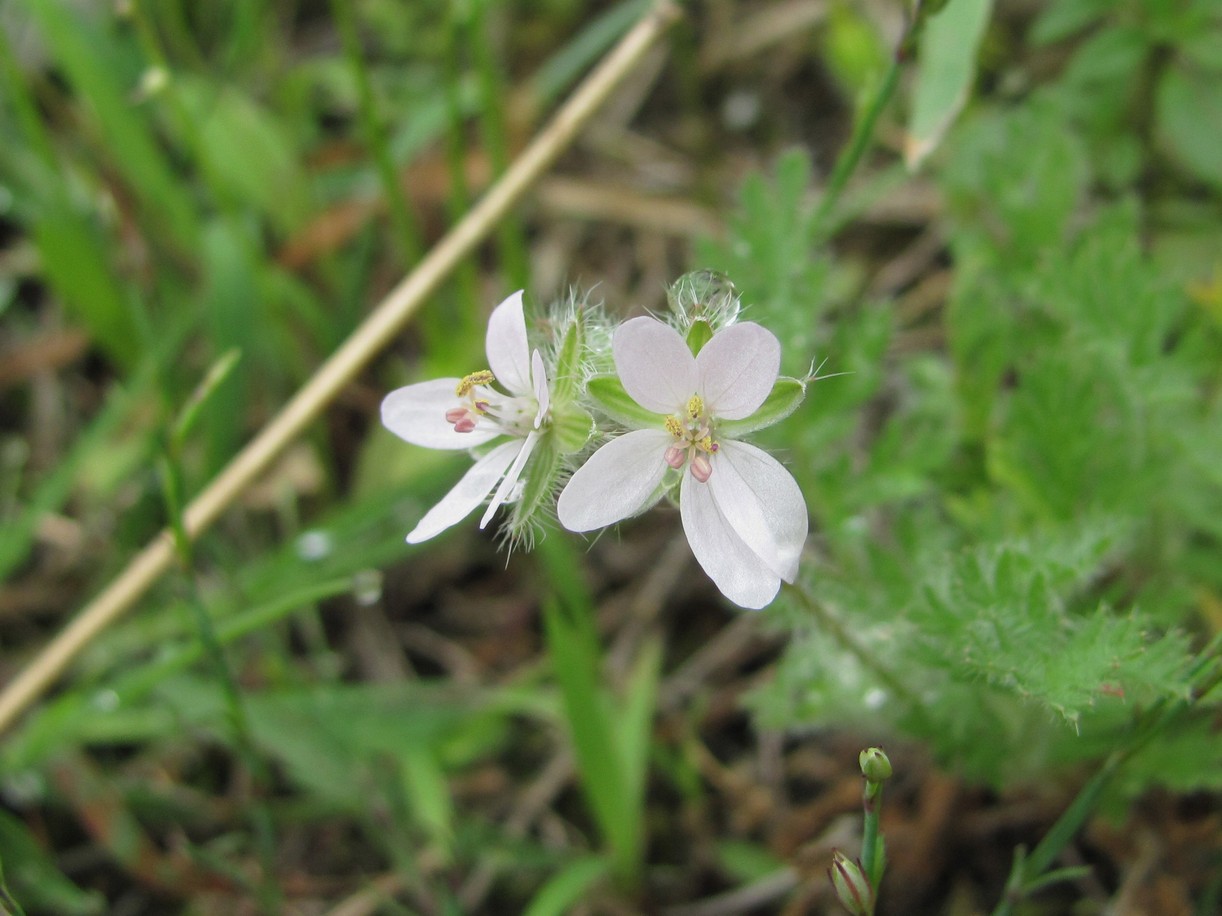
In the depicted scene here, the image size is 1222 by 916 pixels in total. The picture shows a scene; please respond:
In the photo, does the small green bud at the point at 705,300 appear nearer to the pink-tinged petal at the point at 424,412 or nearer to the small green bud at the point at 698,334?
the small green bud at the point at 698,334

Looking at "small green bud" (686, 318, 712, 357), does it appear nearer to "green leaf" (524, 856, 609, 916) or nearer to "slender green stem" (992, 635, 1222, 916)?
"slender green stem" (992, 635, 1222, 916)

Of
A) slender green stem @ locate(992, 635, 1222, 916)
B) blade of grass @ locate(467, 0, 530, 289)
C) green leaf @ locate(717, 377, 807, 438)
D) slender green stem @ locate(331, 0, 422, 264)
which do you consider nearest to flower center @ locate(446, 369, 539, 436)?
green leaf @ locate(717, 377, 807, 438)

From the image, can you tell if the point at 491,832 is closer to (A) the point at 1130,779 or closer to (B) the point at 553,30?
(A) the point at 1130,779

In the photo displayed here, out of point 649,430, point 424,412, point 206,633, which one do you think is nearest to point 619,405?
point 649,430

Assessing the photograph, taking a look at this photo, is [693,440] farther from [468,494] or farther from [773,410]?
[468,494]

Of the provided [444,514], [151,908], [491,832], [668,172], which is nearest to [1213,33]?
[668,172]

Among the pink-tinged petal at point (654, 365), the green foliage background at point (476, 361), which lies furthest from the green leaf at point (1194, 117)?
the pink-tinged petal at point (654, 365)
